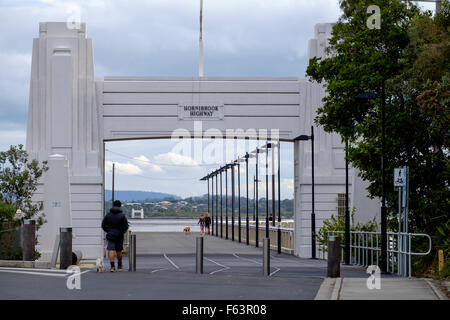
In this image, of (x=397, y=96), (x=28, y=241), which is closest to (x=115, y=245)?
(x=28, y=241)

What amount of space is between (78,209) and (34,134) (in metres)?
4.23

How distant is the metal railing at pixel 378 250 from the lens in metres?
24.5

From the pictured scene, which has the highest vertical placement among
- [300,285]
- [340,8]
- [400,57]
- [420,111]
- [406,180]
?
[340,8]

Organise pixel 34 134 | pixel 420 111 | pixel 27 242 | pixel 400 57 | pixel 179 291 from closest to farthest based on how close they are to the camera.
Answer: pixel 179 291
pixel 27 242
pixel 420 111
pixel 400 57
pixel 34 134

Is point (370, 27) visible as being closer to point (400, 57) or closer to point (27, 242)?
point (400, 57)

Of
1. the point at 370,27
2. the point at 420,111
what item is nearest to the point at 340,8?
the point at 370,27

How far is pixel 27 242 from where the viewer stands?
24.0 metres

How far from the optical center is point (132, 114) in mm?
42500

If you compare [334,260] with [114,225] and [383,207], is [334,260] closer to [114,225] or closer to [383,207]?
[114,225]

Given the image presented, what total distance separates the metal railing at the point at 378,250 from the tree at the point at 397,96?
0.95 meters

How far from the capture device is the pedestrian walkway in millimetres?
14921

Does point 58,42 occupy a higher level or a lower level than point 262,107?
higher

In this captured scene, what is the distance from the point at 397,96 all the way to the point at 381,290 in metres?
14.0

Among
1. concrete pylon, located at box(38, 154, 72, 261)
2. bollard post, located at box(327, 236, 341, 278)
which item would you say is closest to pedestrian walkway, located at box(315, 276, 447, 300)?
bollard post, located at box(327, 236, 341, 278)
